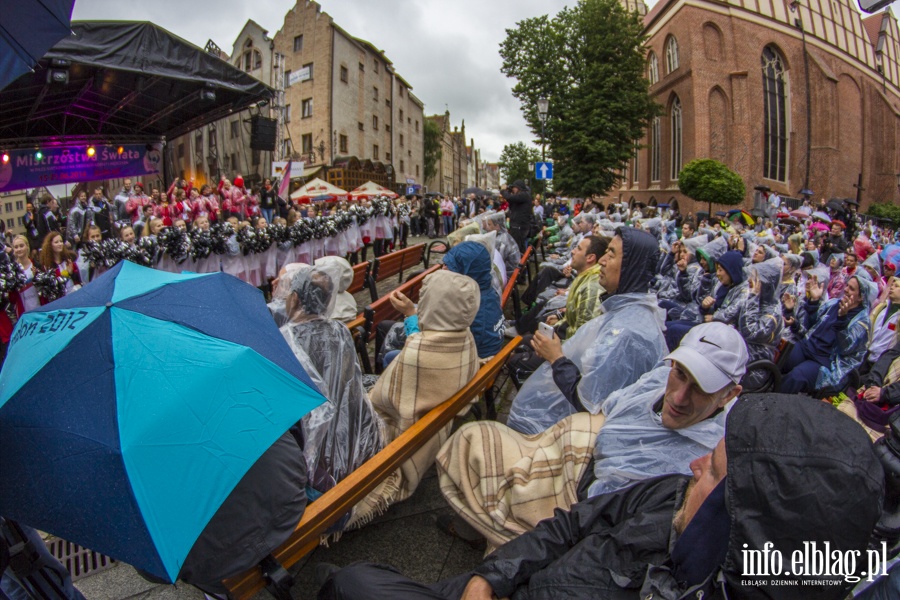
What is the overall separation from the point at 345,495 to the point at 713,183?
95.1 ft

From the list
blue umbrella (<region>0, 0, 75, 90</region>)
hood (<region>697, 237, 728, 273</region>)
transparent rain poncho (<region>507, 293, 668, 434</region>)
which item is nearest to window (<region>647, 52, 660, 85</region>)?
hood (<region>697, 237, 728, 273</region>)

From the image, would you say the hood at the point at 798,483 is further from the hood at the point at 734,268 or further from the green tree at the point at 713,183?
the green tree at the point at 713,183

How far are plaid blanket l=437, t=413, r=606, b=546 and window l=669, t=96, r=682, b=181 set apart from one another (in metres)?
38.5

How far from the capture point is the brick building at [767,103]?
109 ft

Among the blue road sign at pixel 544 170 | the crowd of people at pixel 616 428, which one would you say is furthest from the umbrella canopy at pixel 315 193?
the crowd of people at pixel 616 428

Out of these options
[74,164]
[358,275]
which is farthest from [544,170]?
[74,164]

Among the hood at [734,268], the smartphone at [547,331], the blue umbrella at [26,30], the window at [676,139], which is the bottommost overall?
the smartphone at [547,331]

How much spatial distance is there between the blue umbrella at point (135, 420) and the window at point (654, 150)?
4264 centimetres

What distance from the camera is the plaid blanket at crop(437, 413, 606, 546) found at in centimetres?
227

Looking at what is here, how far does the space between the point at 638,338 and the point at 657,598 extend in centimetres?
172

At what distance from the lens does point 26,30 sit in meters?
2.04

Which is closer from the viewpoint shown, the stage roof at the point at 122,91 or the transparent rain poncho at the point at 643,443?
the transparent rain poncho at the point at 643,443

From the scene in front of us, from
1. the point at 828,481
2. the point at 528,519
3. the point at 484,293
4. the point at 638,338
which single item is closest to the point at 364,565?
the point at 528,519

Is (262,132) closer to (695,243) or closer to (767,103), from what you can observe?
(695,243)
